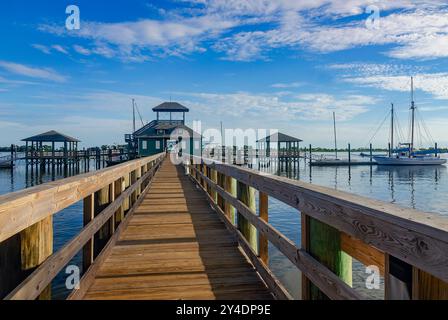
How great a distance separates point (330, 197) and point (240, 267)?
2234mm

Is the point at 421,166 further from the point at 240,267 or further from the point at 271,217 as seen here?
the point at 240,267

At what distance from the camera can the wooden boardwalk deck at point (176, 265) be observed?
323 centimetres

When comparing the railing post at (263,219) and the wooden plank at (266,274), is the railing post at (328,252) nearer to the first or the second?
the wooden plank at (266,274)

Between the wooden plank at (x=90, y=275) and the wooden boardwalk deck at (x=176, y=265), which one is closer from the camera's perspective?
the wooden plank at (x=90, y=275)

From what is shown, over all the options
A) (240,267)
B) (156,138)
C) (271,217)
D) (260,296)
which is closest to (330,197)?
(260,296)

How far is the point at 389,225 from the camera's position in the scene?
1459 mm

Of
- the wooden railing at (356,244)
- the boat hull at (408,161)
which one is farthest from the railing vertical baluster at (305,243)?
the boat hull at (408,161)

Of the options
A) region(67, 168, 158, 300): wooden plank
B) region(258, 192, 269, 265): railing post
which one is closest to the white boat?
region(258, 192, 269, 265): railing post

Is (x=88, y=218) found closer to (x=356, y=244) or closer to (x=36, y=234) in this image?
(x=36, y=234)

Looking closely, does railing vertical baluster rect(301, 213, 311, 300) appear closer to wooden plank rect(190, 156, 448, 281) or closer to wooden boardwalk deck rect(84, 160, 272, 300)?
wooden plank rect(190, 156, 448, 281)

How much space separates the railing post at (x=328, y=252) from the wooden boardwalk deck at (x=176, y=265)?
1.07m

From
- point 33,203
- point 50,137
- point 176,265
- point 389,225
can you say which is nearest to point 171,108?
point 50,137

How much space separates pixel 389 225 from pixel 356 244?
0.67 metres
